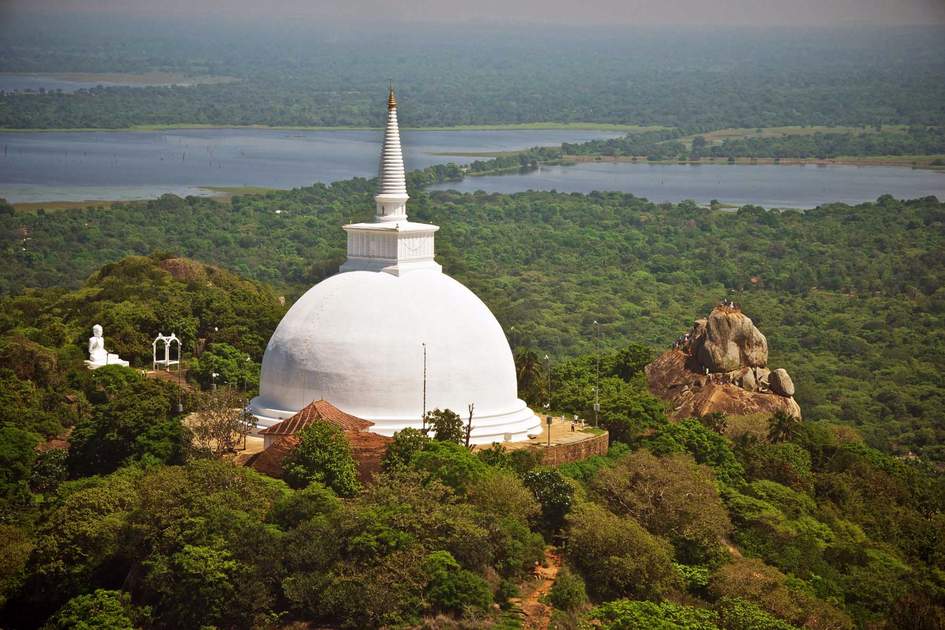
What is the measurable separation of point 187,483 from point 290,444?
3.25 metres

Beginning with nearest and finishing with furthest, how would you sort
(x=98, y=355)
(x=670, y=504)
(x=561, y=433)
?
(x=670, y=504) < (x=561, y=433) < (x=98, y=355)

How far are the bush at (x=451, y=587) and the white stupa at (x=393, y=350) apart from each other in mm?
6656

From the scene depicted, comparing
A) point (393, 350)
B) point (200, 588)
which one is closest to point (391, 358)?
point (393, 350)

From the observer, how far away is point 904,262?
502ft

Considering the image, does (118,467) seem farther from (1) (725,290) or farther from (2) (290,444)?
(1) (725,290)

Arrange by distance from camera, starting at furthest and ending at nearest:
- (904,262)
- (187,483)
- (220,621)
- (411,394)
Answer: (904,262)
(411,394)
(187,483)
(220,621)

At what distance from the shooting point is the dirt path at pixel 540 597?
39.1m

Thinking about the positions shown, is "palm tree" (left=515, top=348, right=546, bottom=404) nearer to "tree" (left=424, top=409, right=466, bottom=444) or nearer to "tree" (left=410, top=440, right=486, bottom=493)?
"tree" (left=424, top=409, right=466, bottom=444)

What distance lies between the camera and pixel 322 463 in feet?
139

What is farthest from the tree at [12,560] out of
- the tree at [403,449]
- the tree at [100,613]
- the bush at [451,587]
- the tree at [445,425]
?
the tree at [445,425]

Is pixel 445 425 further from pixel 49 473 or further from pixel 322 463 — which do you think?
pixel 49 473

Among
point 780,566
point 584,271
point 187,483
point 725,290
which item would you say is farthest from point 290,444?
point 584,271

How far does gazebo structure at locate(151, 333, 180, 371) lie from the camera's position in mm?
57156

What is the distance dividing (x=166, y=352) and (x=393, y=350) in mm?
14321
